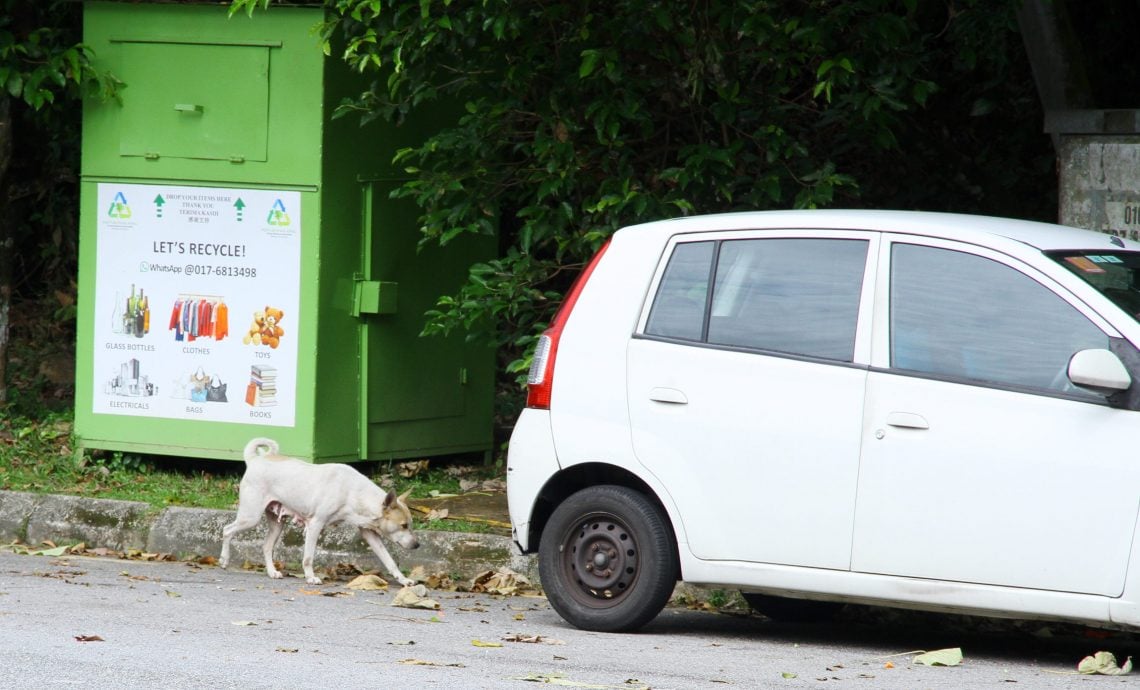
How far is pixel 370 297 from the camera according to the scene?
9523 mm

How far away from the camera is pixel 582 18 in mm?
8430

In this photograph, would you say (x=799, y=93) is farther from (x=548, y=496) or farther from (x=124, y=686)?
(x=124, y=686)

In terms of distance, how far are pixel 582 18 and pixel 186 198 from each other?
266 cm

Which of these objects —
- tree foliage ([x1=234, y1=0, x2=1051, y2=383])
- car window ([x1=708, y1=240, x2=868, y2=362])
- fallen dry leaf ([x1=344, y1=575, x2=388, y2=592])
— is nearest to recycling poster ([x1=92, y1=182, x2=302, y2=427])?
tree foliage ([x1=234, y1=0, x2=1051, y2=383])

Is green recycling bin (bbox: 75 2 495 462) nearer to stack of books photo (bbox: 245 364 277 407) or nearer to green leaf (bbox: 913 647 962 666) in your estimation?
stack of books photo (bbox: 245 364 277 407)

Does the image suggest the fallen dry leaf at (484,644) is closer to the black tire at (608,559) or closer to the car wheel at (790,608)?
the black tire at (608,559)

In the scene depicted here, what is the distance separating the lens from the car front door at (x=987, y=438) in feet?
18.7

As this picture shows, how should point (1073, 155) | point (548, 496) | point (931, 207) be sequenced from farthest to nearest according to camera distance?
point (931, 207), point (1073, 155), point (548, 496)

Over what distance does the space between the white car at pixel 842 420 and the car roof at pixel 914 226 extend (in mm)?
12

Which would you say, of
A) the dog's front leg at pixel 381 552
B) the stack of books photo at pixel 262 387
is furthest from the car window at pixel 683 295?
the stack of books photo at pixel 262 387

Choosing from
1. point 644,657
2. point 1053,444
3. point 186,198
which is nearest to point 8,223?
point 186,198

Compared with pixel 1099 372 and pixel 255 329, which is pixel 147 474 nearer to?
pixel 255 329

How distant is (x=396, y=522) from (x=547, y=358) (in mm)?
1503

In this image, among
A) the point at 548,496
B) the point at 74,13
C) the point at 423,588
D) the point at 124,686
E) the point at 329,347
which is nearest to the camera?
the point at 124,686
